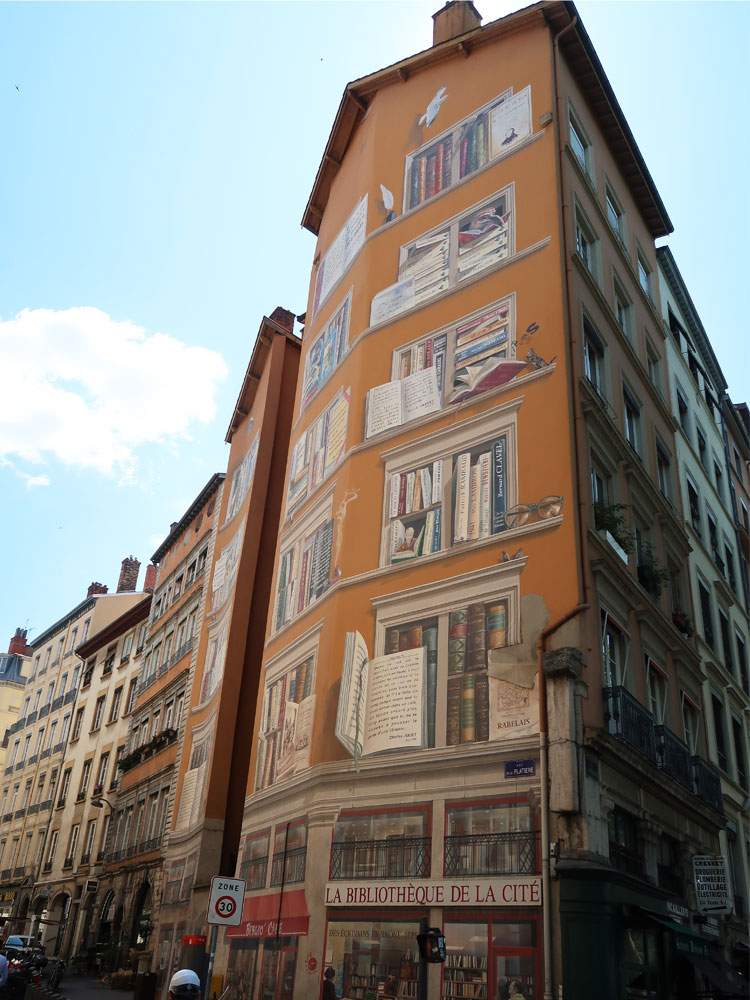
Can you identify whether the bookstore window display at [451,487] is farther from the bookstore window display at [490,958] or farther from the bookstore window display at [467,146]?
the bookstore window display at [467,146]

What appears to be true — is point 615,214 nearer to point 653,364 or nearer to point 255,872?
point 653,364

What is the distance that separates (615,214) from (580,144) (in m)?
2.53

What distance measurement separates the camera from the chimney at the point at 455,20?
26.5 m

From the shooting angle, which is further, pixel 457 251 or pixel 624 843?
pixel 457 251

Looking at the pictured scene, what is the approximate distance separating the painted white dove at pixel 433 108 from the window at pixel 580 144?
11.4 ft

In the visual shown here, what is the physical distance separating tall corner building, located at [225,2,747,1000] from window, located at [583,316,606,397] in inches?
4.5

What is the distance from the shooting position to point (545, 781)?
1437 cm

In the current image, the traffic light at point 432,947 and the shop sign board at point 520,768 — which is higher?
the shop sign board at point 520,768

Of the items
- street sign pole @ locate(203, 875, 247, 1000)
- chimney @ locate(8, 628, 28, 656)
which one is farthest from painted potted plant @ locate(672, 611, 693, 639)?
chimney @ locate(8, 628, 28, 656)

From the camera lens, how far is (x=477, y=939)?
1413 cm

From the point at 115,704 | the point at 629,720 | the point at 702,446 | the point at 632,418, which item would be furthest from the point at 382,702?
the point at 115,704

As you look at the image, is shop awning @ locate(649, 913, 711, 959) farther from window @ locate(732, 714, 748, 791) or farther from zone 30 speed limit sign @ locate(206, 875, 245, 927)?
window @ locate(732, 714, 748, 791)

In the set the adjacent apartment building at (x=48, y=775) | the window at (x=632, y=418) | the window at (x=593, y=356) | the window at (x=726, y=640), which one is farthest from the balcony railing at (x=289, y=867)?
the adjacent apartment building at (x=48, y=775)

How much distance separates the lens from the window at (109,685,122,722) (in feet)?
147
